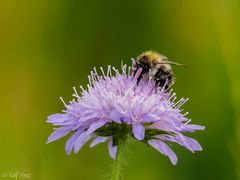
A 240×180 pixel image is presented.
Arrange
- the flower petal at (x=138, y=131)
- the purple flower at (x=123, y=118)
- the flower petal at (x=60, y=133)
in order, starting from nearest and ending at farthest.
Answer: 1. the flower petal at (x=138, y=131)
2. the purple flower at (x=123, y=118)
3. the flower petal at (x=60, y=133)

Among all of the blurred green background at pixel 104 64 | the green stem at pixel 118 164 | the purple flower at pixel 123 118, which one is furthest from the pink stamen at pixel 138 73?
the blurred green background at pixel 104 64

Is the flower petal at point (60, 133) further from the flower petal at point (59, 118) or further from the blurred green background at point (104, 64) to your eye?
the blurred green background at point (104, 64)

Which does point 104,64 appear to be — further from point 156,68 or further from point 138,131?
point 138,131

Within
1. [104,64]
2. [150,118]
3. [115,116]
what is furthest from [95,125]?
[104,64]

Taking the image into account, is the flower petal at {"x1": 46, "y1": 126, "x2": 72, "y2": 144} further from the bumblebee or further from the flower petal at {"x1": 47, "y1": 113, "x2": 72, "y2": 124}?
the bumblebee

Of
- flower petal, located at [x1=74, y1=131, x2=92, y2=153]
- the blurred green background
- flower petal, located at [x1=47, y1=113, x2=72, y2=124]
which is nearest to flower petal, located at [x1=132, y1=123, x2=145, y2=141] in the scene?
flower petal, located at [x1=74, y1=131, x2=92, y2=153]

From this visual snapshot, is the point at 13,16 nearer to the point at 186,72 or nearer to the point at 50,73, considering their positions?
the point at 50,73
